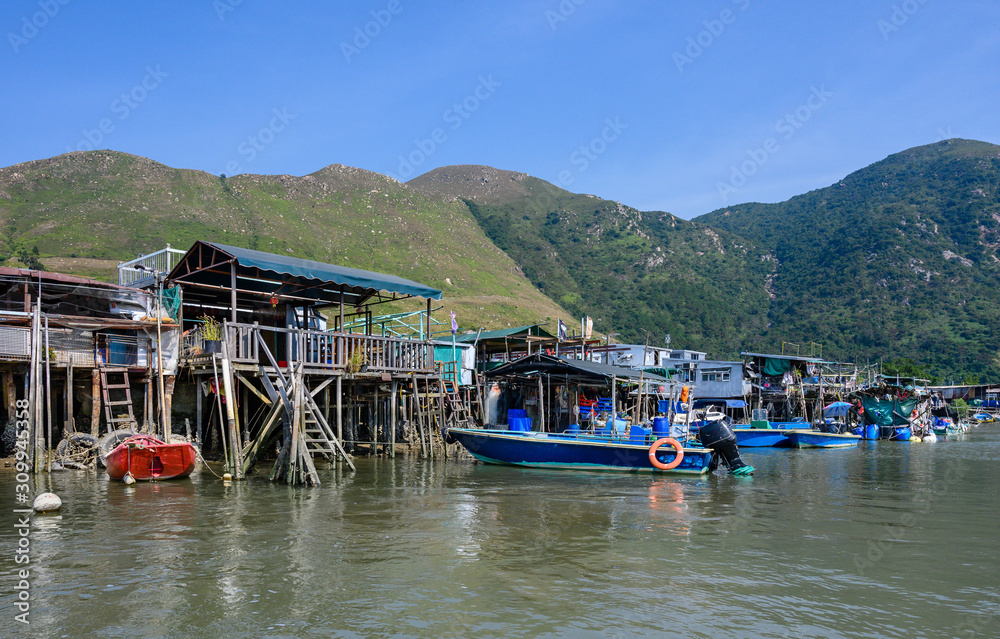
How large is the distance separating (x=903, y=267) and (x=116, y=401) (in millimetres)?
99800

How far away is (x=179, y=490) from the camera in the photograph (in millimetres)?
14852

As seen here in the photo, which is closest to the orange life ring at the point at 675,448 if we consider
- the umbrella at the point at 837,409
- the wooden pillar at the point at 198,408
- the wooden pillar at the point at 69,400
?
the wooden pillar at the point at 198,408

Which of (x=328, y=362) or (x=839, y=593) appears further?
(x=328, y=362)

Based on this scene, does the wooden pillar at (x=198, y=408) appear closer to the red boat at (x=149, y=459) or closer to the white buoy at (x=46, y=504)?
the red boat at (x=149, y=459)

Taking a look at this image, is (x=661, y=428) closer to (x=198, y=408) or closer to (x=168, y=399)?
(x=198, y=408)

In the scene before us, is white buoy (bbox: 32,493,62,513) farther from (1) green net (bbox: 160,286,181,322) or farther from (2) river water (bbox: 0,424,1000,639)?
(1) green net (bbox: 160,286,181,322)

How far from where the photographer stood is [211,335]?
19000 mm

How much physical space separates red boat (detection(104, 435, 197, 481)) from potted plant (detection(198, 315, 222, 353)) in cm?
266

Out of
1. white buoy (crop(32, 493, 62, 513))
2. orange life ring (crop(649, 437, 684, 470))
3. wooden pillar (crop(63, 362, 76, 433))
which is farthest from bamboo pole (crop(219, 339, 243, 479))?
orange life ring (crop(649, 437, 684, 470))

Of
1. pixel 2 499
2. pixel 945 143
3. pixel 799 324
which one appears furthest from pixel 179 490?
pixel 945 143

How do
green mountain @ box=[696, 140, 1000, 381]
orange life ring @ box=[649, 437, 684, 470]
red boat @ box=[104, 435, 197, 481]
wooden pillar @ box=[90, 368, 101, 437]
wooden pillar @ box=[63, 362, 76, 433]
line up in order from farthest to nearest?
green mountain @ box=[696, 140, 1000, 381] → orange life ring @ box=[649, 437, 684, 470] → wooden pillar @ box=[90, 368, 101, 437] → wooden pillar @ box=[63, 362, 76, 433] → red boat @ box=[104, 435, 197, 481]

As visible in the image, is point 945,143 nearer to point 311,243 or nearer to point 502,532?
point 311,243

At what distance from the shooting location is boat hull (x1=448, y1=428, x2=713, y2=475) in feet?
63.7

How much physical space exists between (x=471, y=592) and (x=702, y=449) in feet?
42.4
